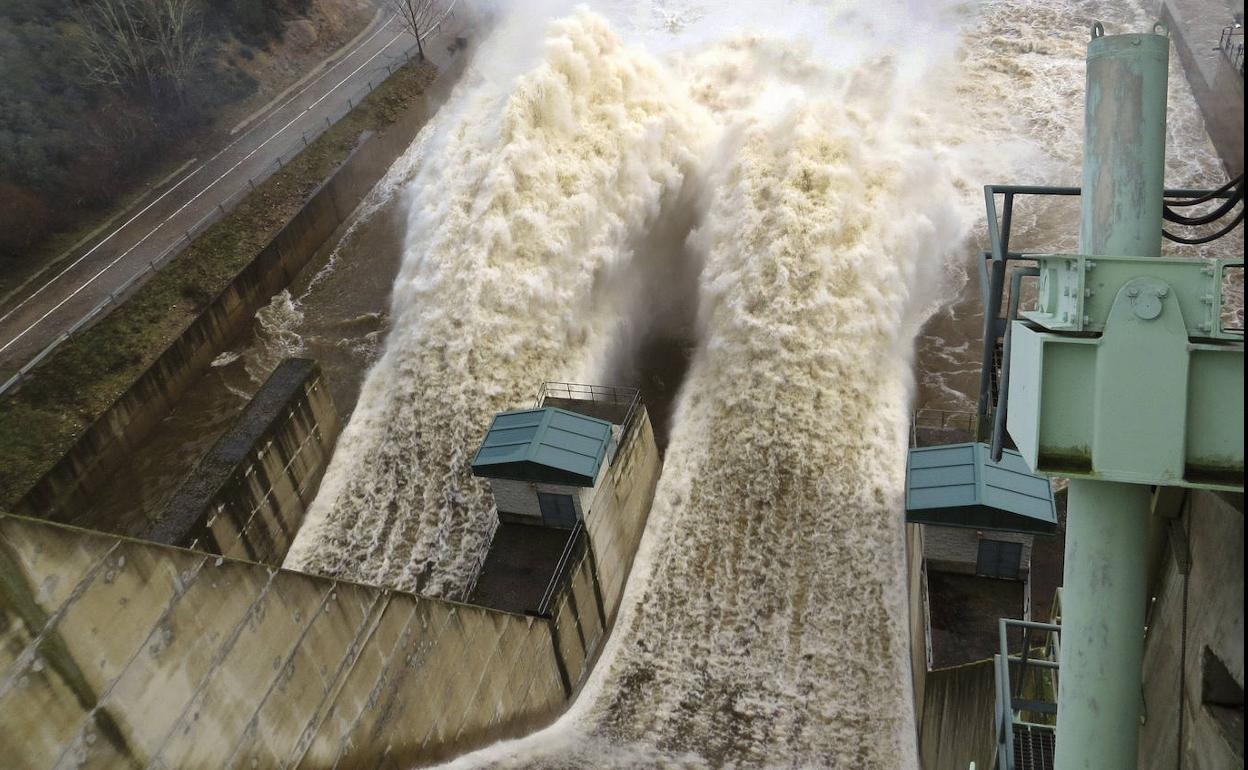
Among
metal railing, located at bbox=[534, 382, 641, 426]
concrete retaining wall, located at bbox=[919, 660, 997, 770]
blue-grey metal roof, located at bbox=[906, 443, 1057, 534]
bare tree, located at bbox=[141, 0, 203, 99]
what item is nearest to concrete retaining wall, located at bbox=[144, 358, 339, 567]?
metal railing, located at bbox=[534, 382, 641, 426]

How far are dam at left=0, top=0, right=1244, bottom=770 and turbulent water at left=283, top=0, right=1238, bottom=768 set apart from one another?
0.08 metres

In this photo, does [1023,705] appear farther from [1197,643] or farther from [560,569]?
[560,569]

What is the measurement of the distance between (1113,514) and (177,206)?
31.1 m

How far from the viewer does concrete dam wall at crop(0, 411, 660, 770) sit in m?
6.25

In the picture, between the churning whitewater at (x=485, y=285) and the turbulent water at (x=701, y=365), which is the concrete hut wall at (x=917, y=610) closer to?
the turbulent water at (x=701, y=365)

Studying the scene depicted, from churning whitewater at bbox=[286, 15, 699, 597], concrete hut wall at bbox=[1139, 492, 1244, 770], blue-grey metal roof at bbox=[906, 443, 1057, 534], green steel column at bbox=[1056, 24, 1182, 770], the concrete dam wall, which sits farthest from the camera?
churning whitewater at bbox=[286, 15, 699, 597]

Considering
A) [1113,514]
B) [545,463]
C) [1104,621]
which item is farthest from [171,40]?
[1104,621]

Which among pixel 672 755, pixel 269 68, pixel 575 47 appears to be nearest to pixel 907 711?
pixel 672 755

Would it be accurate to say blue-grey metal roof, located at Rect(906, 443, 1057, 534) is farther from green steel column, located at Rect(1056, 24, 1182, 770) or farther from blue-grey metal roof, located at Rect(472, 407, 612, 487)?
green steel column, located at Rect(1056, 24, 1182, 770)

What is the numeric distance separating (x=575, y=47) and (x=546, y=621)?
14.9 metres

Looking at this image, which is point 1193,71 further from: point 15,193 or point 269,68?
point 15,193

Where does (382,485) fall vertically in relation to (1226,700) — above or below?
above

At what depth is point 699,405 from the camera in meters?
18.1

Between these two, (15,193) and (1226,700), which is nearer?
(1226,700)
